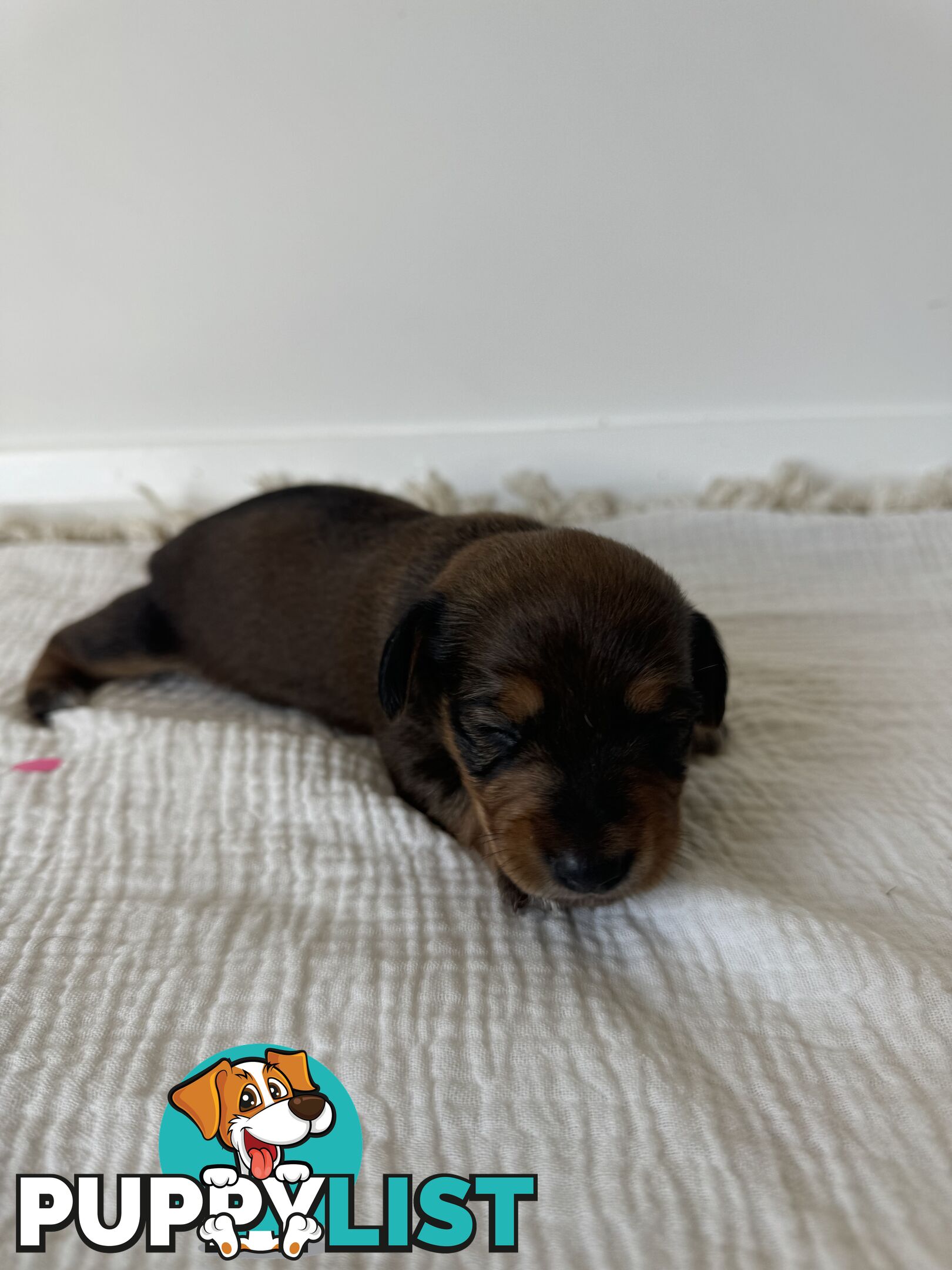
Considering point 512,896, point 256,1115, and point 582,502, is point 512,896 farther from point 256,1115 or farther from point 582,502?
point 582,502

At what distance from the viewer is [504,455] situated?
305 cm

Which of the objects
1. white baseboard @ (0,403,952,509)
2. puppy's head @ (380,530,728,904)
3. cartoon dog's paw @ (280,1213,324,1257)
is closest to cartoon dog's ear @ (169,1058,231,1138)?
cartoon dog's paw @ (280,1213,324,1257)

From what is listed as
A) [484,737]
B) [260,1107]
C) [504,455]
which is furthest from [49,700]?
→ [504,455]

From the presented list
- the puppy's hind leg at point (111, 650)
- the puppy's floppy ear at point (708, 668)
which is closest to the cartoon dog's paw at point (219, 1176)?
the puppy's floppy ear at point (708, 668)

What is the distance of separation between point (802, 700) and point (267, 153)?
6.85ft

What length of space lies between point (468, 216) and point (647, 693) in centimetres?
189

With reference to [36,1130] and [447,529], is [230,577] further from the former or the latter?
[36,1130]

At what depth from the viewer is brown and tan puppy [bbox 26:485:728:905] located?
1336mm

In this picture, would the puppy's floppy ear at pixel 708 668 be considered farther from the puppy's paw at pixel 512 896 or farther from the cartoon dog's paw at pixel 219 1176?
the cartoon dog's paw at pixel 219 1176

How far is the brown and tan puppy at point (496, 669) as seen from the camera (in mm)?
1336

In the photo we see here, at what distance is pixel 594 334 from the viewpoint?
2.89 m

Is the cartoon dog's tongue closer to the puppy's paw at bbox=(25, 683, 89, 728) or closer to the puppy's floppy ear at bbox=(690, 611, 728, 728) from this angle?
the puppy's floppy ear at bbox=(690, 611, 728, 728)

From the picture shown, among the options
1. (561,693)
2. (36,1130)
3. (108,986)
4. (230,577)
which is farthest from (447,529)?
(36,1130)

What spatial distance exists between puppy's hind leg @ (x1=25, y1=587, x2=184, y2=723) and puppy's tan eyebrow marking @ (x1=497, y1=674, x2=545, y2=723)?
1146 mm
